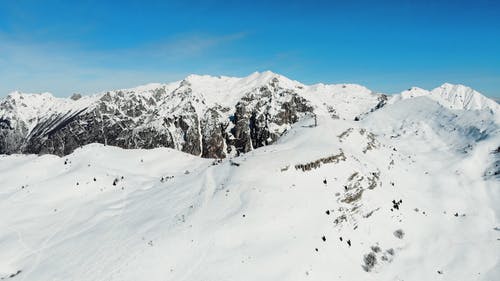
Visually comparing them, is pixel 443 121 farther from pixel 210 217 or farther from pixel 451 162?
pixel 210 217

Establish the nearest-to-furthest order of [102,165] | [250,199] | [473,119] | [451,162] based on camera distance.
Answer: [250,199] → [102,165] → [451,162] → [473,119]

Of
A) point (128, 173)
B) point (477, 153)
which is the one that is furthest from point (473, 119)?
point (128, 173)

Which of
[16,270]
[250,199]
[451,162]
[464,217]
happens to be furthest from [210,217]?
[451,162]

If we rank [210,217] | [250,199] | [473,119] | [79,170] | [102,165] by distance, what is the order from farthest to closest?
[473,119] → [102,165] → [79,170] → [250,199] → [210,217]

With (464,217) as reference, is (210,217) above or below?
above

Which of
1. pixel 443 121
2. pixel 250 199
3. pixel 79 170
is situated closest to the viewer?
pixel 250 199

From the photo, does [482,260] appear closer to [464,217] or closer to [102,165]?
[464,217]

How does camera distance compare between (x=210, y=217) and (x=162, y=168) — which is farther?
(x=162, y=168)

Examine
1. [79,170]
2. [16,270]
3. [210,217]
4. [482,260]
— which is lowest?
[482,260]

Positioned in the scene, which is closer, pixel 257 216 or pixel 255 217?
pixel 255 217
